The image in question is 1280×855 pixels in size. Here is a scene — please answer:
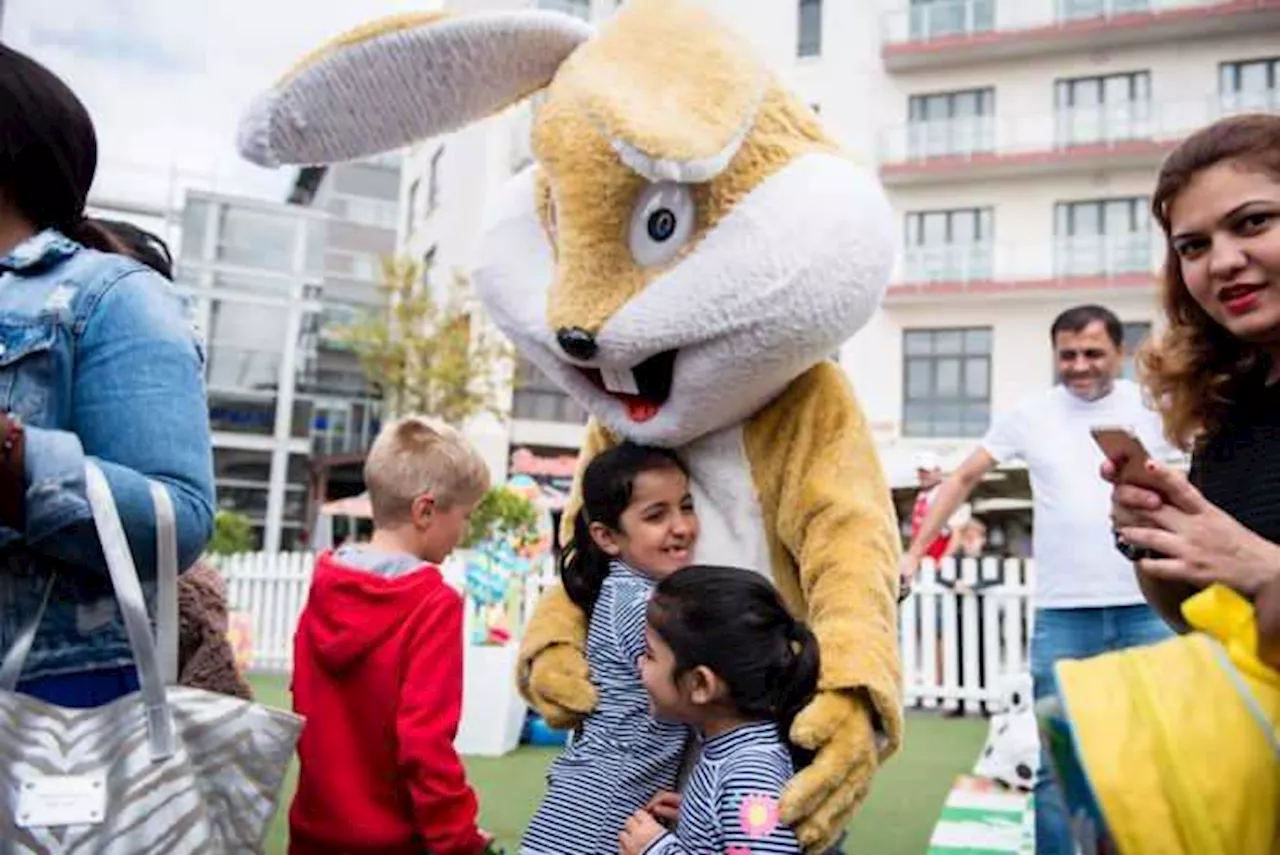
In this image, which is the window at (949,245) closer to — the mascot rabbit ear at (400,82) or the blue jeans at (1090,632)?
the blue jeans at (1090,632)

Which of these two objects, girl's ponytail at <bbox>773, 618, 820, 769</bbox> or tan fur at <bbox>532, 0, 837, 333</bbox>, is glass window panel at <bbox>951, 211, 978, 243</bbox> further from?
girl's ponytail at <bbox>773, 618, 820, 769</bbox>

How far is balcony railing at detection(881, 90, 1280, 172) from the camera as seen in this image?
60.4 feet

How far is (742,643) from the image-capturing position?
1.78 metres

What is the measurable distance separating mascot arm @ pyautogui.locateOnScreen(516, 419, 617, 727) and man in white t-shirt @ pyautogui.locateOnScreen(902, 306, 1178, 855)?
4.10 ft

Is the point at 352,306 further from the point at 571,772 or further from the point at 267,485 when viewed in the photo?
the point at 571,772

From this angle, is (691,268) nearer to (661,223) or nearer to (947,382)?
(661,223)

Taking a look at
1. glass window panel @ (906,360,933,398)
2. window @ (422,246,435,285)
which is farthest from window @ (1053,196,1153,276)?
window @ (422,246,435,285)

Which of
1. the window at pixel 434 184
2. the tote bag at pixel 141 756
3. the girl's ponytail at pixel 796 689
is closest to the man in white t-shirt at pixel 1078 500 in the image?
the girl's ponytail at pixel 796 689

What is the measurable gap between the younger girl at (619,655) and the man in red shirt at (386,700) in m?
0.29

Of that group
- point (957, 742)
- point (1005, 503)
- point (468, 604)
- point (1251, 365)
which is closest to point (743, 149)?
point (1251, 365)

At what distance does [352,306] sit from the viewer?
83.9 ft

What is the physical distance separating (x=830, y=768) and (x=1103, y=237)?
19.1 metres

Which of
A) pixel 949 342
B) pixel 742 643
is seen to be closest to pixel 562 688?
pixel 742 643

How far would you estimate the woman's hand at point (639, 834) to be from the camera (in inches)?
70.1
